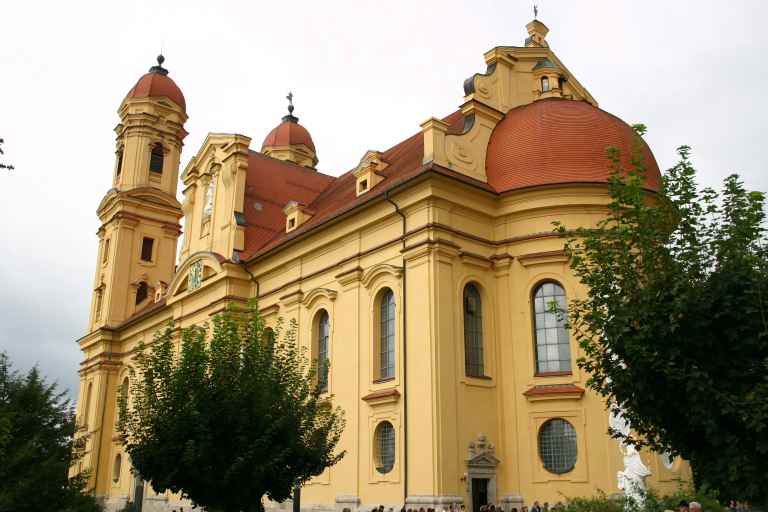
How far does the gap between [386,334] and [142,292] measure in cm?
2677

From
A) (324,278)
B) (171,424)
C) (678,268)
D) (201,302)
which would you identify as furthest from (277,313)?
(678,268)

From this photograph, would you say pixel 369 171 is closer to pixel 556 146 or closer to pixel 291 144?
pixel 556 146

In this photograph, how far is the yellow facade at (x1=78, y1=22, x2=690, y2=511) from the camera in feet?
68.6

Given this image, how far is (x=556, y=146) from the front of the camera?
79.0 ft

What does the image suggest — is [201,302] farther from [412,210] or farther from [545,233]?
[545,233]

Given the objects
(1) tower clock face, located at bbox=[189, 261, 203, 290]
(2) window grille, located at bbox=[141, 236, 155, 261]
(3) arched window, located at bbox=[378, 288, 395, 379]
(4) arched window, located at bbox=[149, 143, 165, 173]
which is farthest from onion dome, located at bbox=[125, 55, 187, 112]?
(3) arched window, located at bbox=[378, 288, 395, 379]

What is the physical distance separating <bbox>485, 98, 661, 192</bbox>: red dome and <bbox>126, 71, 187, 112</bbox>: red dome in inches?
1120

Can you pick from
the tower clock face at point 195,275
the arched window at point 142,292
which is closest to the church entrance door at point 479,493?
the tower clock face at point 195,275

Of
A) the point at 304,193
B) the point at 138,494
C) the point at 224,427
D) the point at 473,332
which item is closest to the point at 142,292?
the point at 138,494

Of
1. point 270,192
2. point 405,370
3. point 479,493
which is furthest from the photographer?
point 270,192

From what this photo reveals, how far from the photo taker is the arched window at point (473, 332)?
22531 mm

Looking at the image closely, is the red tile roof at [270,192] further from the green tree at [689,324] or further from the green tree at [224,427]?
the green tree at [689,324]

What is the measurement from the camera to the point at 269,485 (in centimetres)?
1530

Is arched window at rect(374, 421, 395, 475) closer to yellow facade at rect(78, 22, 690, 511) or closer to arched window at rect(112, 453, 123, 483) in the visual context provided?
yellow facade at rect(78, 22, 690, 511)
